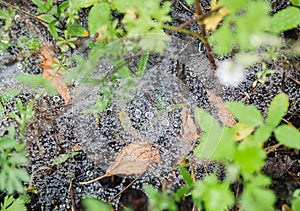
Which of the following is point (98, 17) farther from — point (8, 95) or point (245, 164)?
point (245, 164)

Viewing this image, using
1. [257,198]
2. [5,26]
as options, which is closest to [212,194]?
[257,198]

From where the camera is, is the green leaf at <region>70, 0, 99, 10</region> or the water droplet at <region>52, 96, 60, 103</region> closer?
the green leaf at <region>70, 0, 99, 10</region>

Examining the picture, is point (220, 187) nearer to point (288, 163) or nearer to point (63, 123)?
point (288, 163)

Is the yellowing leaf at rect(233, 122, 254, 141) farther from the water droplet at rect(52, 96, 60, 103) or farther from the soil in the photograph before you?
the water droplet at rect(52, 96, 60, 103)

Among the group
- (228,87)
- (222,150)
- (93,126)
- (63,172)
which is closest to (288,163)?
(228,87)

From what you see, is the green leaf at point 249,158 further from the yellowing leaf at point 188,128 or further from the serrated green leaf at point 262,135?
the yellowing leaf at point 188,128

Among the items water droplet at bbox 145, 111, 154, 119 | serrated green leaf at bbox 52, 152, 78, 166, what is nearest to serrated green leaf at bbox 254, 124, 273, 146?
water droplet at bbox 145, 111, 154, 119

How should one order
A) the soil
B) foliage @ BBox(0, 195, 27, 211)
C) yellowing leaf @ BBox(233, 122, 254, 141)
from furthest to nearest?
the soil → foliage @ BBox(0, 195, 27, 211) → yellowing leaf @ BBox(233, 122, 254, 141)

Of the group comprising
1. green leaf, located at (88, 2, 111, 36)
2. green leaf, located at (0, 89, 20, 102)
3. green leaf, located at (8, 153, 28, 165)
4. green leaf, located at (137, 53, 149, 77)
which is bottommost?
green leaf, located at (0, 89, 20, 102)
